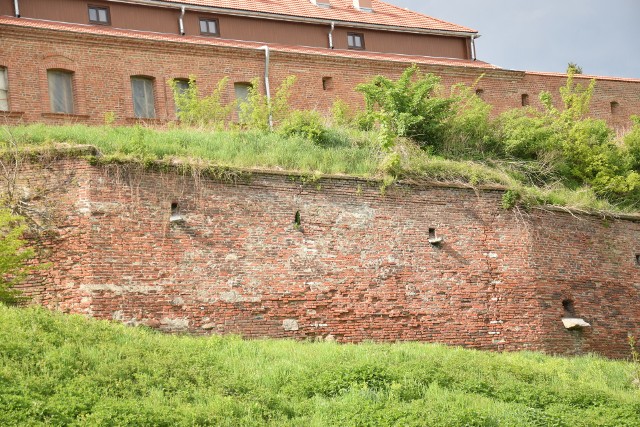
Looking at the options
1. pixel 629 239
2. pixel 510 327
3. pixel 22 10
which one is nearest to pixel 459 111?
pixel 629 239

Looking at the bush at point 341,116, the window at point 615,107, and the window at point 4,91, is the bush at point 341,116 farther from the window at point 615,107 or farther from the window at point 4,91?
the window at point 615,107

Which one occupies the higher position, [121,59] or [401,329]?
[121,59]

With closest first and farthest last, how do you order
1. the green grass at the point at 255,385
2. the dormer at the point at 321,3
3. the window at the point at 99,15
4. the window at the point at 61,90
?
the green grass at the point at 255,385, the window at the point at 61,90, the window at the point at 99,15, the dormer at the point at 321,3

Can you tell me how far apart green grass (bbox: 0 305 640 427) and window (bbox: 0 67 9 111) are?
991cm

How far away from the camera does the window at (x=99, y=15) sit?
2781 centimetres

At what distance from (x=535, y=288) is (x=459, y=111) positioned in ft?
23.2

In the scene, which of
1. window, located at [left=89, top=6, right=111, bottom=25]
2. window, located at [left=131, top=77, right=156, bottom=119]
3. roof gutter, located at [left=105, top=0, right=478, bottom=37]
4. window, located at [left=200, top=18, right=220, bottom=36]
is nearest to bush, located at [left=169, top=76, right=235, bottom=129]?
window, located at [left=131, top=77, right=156, bottom=119]

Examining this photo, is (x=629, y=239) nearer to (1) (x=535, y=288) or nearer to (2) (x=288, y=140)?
(1) (x=535, y=288)

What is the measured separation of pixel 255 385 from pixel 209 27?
1665 cm

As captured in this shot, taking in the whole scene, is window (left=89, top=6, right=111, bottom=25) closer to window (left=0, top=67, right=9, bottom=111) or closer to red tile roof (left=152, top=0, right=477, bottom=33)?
red tile roof (left=152, top=0, right=477, bottom=33)

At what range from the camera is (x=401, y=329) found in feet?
67.7

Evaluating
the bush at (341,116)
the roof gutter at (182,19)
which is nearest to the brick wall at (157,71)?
the roof gutter at (182,19)

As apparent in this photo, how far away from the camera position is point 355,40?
31.7m

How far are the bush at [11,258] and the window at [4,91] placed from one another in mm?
7470
